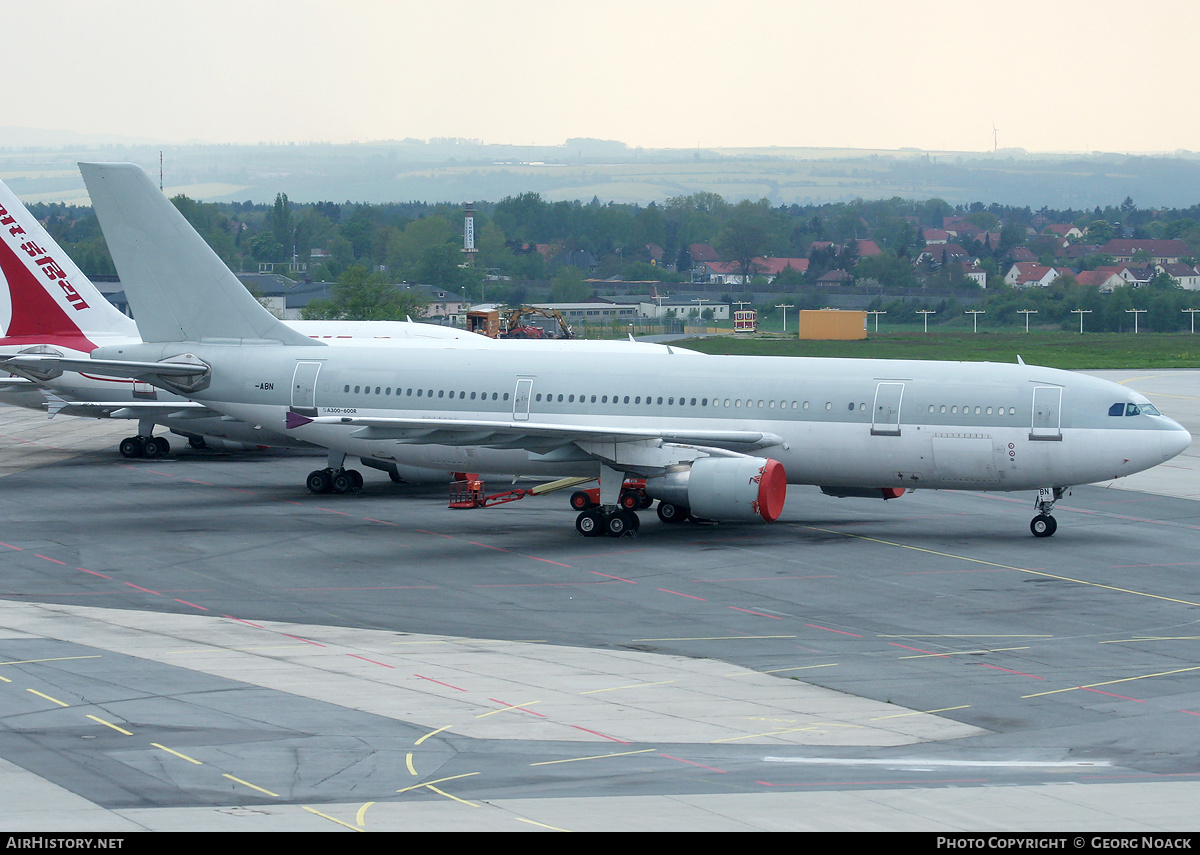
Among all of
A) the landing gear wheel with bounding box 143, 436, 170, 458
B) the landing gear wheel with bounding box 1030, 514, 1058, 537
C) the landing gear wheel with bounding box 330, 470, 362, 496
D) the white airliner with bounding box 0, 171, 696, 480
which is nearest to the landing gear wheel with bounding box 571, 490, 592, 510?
the landing gear wheel with bounding box 330, 470, 362, 496

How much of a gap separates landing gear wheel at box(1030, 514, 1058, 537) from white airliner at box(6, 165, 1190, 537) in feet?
0.14

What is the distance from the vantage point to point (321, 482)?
167 feet

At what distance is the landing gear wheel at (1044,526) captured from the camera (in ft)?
136

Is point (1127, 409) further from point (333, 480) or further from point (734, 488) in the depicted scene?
point (333, 480)

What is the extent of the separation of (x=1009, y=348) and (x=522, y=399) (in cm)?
Result: 9225

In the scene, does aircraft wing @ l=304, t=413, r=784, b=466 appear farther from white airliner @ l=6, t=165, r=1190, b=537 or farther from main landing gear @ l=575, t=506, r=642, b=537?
main landing gear @ l=575, t=506, r=642, b=537

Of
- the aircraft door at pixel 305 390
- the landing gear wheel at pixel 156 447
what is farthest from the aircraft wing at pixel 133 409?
the aircraft door at pixel 305 390

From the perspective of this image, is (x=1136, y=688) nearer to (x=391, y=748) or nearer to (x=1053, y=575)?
(x=1053, y=575)

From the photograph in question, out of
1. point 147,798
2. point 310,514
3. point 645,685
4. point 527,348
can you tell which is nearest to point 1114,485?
point 527,348

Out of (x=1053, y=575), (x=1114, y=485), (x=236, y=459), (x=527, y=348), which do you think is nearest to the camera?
(x=1053, y=575)

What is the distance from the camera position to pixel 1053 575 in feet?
118

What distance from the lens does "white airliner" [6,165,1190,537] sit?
3975cm

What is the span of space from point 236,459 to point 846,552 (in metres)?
31.2

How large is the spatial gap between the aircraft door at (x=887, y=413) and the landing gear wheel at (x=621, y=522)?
24.4 ft
